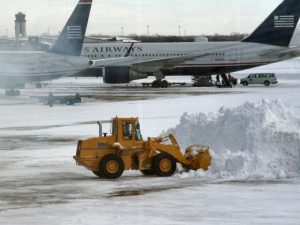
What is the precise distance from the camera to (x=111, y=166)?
25859 millimetres

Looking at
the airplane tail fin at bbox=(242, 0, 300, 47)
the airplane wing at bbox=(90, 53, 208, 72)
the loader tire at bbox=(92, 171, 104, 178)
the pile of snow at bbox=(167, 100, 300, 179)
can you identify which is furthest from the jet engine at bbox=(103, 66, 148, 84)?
the loader tire at bbox=(92, 171, 104, 178)

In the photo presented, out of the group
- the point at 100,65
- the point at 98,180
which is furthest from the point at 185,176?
the point at 100,65

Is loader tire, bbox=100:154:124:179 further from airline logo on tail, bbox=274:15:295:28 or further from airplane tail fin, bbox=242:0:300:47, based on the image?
airline logo on tail, bbox=274:15:295:28

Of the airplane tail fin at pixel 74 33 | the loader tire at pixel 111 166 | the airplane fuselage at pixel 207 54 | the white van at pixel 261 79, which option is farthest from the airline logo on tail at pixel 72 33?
the loader tire at pixel 111 166

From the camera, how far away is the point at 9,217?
19.0 m

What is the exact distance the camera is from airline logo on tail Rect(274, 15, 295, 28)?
309ft

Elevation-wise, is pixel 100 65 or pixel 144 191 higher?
pixel 100 65

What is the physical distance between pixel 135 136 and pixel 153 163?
3.82 feet

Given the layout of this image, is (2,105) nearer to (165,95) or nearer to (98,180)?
(165,95)

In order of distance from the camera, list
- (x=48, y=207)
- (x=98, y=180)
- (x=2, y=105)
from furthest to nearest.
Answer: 1. (x=2, y=105)
2. (x=98, y=180)
3. (x=48, y=207)

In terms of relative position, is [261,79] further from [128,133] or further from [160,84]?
[128,133]

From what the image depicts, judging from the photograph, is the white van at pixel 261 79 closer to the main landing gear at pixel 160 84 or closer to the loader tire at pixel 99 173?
the main landing gear at pixel 160 84

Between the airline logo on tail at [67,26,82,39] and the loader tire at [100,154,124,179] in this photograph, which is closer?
the loader tire at [100,154,124,179]

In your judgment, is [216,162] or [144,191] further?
[216,162]
